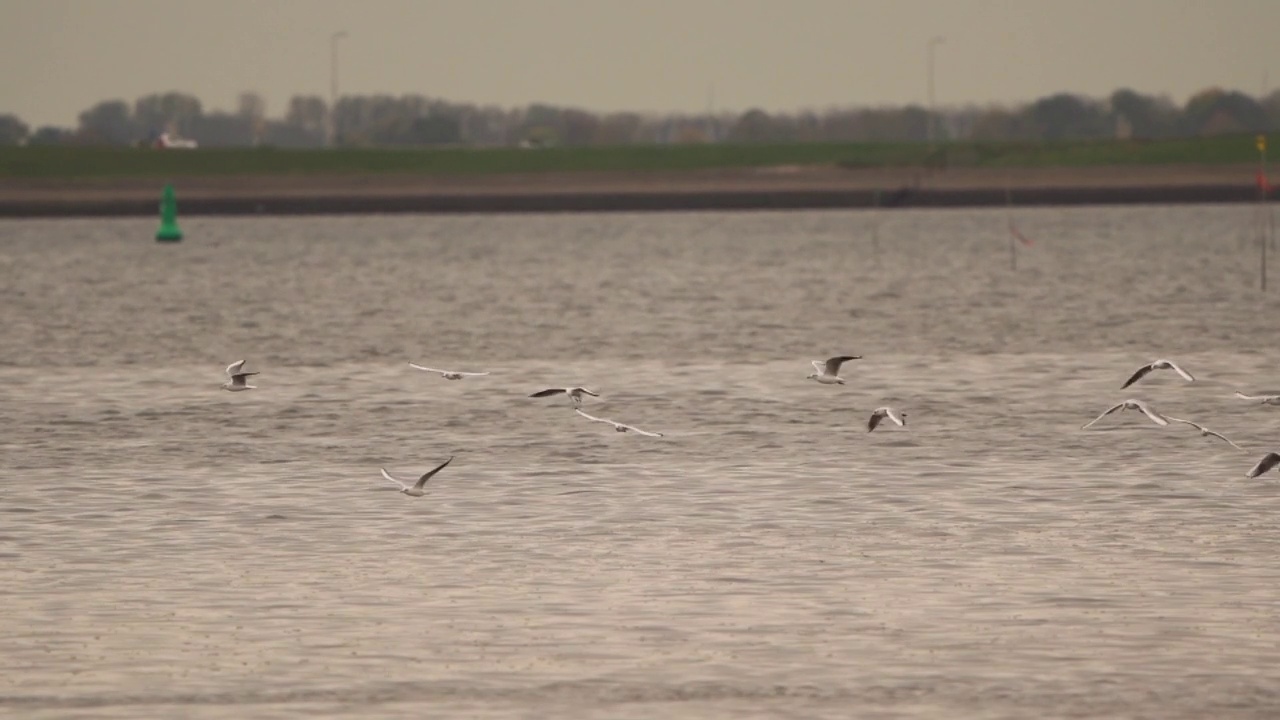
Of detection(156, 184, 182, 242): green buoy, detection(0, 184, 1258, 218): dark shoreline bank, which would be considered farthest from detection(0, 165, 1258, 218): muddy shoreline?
detection(156, 184, 182, 242): green buoy

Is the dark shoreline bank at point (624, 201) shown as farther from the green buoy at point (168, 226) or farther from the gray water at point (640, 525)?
the gray water at point (640, 525)

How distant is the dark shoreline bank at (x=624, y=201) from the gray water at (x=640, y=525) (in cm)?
12333

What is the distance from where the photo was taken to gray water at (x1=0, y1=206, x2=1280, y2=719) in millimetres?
16141

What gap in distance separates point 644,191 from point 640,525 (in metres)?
172

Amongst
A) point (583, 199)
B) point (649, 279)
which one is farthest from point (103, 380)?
point (583, 199)

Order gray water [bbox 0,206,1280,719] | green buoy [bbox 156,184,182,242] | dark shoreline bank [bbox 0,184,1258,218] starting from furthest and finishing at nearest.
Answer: dark shoreline bank [bbox 0,184,1258,218]
green buoy [bbox 156,184,182,242]
gray water [bbox 0,206,1280,719]

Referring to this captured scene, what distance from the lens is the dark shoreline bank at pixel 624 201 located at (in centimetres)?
17788

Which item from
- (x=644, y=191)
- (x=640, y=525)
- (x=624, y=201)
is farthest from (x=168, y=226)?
(x=640, y=525)

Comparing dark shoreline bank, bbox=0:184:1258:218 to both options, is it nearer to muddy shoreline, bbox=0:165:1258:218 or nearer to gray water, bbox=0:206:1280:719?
muddy shoreline, bbox=0:165:1258:218

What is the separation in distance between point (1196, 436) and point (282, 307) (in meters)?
40.0

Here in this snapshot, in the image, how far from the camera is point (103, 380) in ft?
136

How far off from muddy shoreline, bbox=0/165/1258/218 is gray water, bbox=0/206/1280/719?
127m

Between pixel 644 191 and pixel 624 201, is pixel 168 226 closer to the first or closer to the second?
pixel 624 201

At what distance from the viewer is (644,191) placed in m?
194
